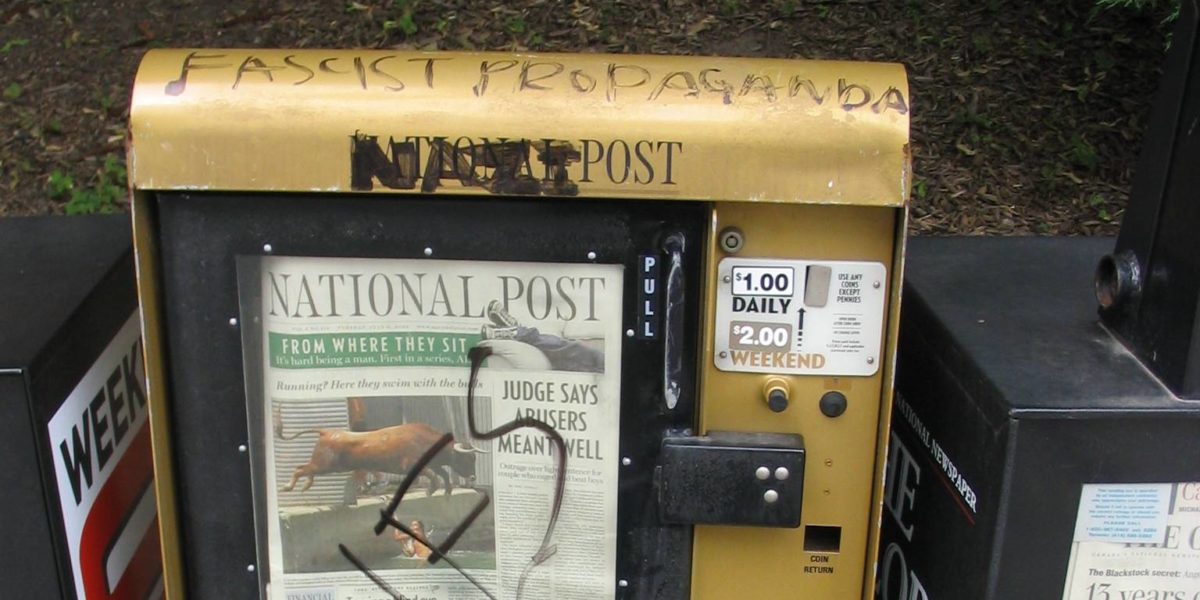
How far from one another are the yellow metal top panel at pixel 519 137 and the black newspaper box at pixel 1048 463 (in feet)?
1.26

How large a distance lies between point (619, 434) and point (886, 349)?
0.47 metres

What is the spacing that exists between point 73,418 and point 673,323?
3.51 ft

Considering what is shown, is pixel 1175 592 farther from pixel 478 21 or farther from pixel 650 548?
pixel 478 21

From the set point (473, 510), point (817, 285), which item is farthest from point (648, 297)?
point (473, 510)

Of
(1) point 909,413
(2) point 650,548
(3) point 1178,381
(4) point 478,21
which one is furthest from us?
(4) point 478,21

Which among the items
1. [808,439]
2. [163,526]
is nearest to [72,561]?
[163,526]

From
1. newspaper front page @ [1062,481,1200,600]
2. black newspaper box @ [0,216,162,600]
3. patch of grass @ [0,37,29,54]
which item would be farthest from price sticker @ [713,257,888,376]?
patch of grass @ [0,37,29,54]

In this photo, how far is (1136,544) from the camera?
1.80m

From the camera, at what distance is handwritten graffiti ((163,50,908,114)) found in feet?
5.82

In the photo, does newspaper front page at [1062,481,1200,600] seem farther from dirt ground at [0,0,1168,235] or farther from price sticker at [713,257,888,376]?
dirt ground at [0,0,1168,235]

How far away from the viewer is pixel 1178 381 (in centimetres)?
174

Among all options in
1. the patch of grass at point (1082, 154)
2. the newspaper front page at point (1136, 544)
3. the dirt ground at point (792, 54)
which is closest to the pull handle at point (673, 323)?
the newspaper front page at point (1136, 544)

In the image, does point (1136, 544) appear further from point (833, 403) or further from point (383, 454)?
point (383, 454)

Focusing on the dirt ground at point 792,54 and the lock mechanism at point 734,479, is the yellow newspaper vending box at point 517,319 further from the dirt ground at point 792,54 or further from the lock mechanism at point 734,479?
Result: the dirt ground at point 792,54
